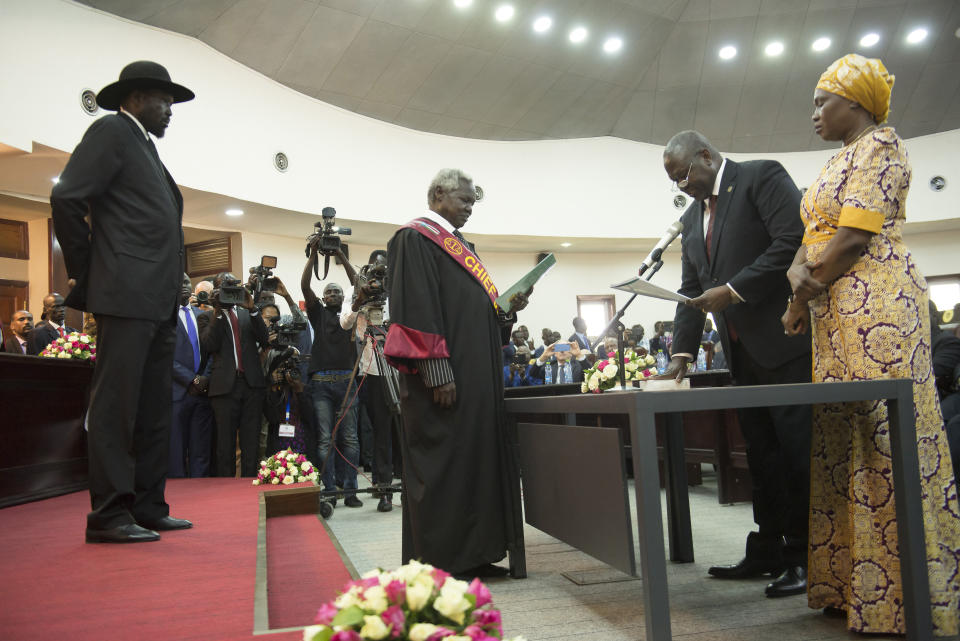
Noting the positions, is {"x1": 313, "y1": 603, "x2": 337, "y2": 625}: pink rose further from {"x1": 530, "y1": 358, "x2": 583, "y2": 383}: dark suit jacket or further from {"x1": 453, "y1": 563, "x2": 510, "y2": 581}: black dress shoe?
{"x1": 530, "y1": 358, "x2": 583, "y2": 383}: dark suit jacket

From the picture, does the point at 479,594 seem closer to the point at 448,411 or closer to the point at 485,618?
the point at 485,618

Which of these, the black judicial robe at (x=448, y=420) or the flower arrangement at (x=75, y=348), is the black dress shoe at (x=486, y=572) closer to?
the black judicial robe at (x=448, y=420)

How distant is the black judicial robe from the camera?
2705mm

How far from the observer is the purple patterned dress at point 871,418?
185 centimetres

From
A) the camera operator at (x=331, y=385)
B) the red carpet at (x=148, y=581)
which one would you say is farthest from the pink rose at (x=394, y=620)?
the camera operator at (x=331, y=385)

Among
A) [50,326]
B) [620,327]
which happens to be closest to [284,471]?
[620,327]

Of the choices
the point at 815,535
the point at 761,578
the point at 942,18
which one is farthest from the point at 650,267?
the point at 942,18

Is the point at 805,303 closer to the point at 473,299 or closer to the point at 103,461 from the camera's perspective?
the point at 473,299

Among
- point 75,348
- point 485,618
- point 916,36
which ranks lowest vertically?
point 485,618

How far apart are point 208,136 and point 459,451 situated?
7088 mm

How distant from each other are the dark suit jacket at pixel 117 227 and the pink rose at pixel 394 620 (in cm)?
167

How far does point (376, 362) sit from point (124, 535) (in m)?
2.63

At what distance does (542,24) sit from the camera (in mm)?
10109

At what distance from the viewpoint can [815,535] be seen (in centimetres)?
211
